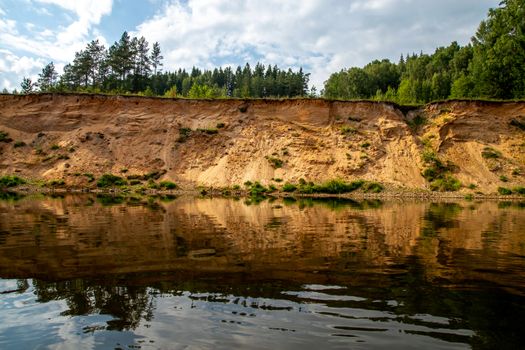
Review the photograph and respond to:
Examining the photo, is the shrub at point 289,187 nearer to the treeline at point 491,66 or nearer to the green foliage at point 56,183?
the green foliage at point 56,183

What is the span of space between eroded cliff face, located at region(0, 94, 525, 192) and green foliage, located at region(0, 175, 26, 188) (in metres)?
1.36

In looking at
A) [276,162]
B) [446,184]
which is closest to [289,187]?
[276,162]

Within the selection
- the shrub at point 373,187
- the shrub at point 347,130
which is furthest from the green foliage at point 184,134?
the shrub at point 373,187

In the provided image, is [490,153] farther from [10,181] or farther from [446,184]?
[10,181]

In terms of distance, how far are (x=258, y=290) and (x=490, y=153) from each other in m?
41.6

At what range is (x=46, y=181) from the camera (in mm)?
39500

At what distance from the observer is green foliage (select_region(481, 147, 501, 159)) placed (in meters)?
41.5

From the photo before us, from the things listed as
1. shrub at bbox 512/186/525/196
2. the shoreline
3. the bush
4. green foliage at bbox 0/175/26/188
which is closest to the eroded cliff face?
shrub at bbox 512/186/525/196

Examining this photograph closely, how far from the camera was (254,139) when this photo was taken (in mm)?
44344

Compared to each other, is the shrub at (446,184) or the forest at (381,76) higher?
the forest at (381,76)

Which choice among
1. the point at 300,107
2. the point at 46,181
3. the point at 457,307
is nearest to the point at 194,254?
the point at 457,307

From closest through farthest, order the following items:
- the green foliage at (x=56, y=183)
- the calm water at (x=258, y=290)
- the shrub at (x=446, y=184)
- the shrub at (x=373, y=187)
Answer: the calm water at (x=258, y=290), the shrub at (x=373, y=187), the shrub at (x=446, y=184), the green foliage at (x=56, y=183)

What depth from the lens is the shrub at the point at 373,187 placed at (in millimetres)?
37844

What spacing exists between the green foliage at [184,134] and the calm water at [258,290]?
3215cm
